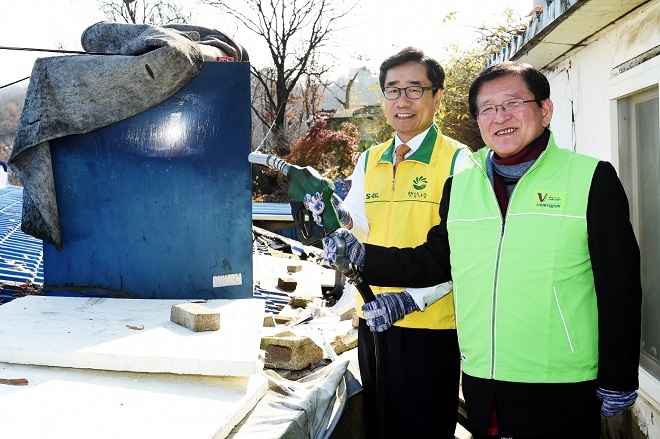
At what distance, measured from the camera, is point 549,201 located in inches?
85.7

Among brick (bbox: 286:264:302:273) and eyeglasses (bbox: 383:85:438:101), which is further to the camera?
brick (bbox: 286:264:302:273)

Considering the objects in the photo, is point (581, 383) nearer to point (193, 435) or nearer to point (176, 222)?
point (193, 435)

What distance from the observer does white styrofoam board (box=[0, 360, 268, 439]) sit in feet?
7.26

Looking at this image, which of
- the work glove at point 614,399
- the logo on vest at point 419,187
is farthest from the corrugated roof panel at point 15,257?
the work glove at point 614,399

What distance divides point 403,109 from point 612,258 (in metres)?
1.34

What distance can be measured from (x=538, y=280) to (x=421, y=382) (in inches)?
38.0

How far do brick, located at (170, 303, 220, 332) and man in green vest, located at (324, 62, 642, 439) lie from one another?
4.33 feet

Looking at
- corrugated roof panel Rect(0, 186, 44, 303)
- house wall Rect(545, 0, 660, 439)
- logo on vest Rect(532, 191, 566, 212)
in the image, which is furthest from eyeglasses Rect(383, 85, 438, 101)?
corrugated roof panel Rect(0, 186, 44, 303)

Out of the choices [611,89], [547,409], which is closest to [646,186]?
[611,89]

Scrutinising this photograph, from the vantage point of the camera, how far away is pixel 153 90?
3812mm

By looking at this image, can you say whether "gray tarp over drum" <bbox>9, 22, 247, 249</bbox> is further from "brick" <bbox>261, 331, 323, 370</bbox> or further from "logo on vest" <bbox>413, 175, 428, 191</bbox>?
"logo on vest" <bbox>413, 175, 428, 191</bbox>

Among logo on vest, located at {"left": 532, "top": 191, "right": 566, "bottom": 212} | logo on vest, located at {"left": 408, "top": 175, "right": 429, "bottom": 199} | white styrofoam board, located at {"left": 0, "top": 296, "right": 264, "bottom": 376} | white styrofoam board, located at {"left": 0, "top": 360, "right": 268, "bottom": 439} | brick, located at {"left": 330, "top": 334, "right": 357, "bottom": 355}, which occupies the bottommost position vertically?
brick, located at {"left": 330, "top": 334, "right": 357, "bottom": 355}

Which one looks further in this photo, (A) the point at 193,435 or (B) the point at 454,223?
(B) the point at 454,223

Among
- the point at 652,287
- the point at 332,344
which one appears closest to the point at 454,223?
the point at 652,287
